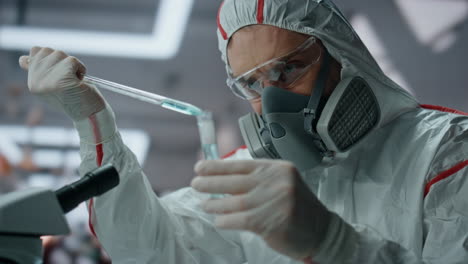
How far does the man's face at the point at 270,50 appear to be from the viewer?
1.37m

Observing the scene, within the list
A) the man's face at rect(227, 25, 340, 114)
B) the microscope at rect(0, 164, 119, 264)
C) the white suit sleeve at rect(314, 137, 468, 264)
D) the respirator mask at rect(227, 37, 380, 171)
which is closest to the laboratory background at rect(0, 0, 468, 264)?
the man's face at rect(227, 25, 340, 114)

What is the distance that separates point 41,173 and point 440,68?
17.4 feet

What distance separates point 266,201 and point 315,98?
549 mm

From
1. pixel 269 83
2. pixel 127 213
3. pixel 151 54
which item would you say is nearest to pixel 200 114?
pixel 269 83

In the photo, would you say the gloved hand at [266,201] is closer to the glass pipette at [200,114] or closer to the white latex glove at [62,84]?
the glass pipette at [200,114]

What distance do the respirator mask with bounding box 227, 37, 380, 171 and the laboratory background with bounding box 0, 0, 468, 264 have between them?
1.06m

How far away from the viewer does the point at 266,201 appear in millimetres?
863

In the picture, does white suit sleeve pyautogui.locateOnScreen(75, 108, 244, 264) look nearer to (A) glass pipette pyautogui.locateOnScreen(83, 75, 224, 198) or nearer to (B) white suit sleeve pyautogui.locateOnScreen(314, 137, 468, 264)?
(A) glass pipette pyautogui.locateOnScreen(83, 75, 224, 198)

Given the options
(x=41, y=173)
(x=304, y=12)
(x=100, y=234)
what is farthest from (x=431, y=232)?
(x=41, y=173)

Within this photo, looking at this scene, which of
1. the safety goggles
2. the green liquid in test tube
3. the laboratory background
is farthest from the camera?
the laboratory background

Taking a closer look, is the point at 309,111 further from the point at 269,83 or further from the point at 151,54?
the point at 151,54

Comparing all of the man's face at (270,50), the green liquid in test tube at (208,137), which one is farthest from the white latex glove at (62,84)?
the man's face at (270,50)

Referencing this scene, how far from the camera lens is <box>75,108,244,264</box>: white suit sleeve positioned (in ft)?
4.27

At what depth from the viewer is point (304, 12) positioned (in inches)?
55.1
